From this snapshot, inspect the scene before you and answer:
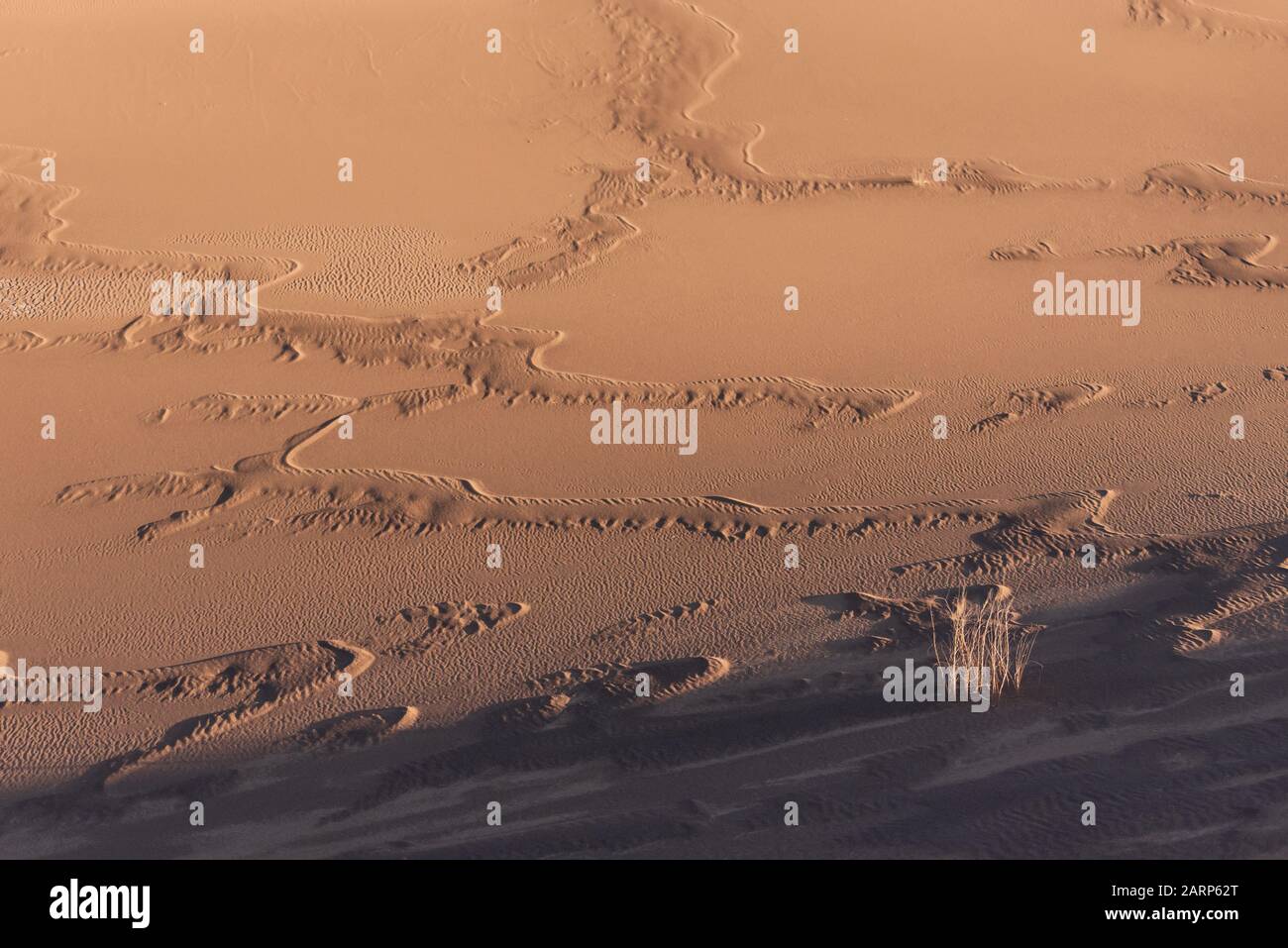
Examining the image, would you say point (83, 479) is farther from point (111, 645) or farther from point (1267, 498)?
point (1267, 498)

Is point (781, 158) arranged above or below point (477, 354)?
above

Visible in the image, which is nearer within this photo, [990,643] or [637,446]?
[990,643]

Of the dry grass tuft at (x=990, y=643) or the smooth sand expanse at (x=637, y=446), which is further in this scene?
the dry grass tuft at (x=990, y=643)

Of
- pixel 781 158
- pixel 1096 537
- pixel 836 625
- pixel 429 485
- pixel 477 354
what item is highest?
pixel 781 158

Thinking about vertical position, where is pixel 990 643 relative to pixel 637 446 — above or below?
below

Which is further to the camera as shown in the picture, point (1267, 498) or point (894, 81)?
point (894, 81)

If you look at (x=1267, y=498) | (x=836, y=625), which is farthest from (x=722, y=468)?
(x=1267, y=498)

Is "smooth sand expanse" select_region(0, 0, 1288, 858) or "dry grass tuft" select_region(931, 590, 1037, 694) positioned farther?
"dry grass tuft" select_region(931, 590, 1037, 694)

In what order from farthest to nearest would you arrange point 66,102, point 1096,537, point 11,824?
point 66,102
point 1096,537
point 11,824
